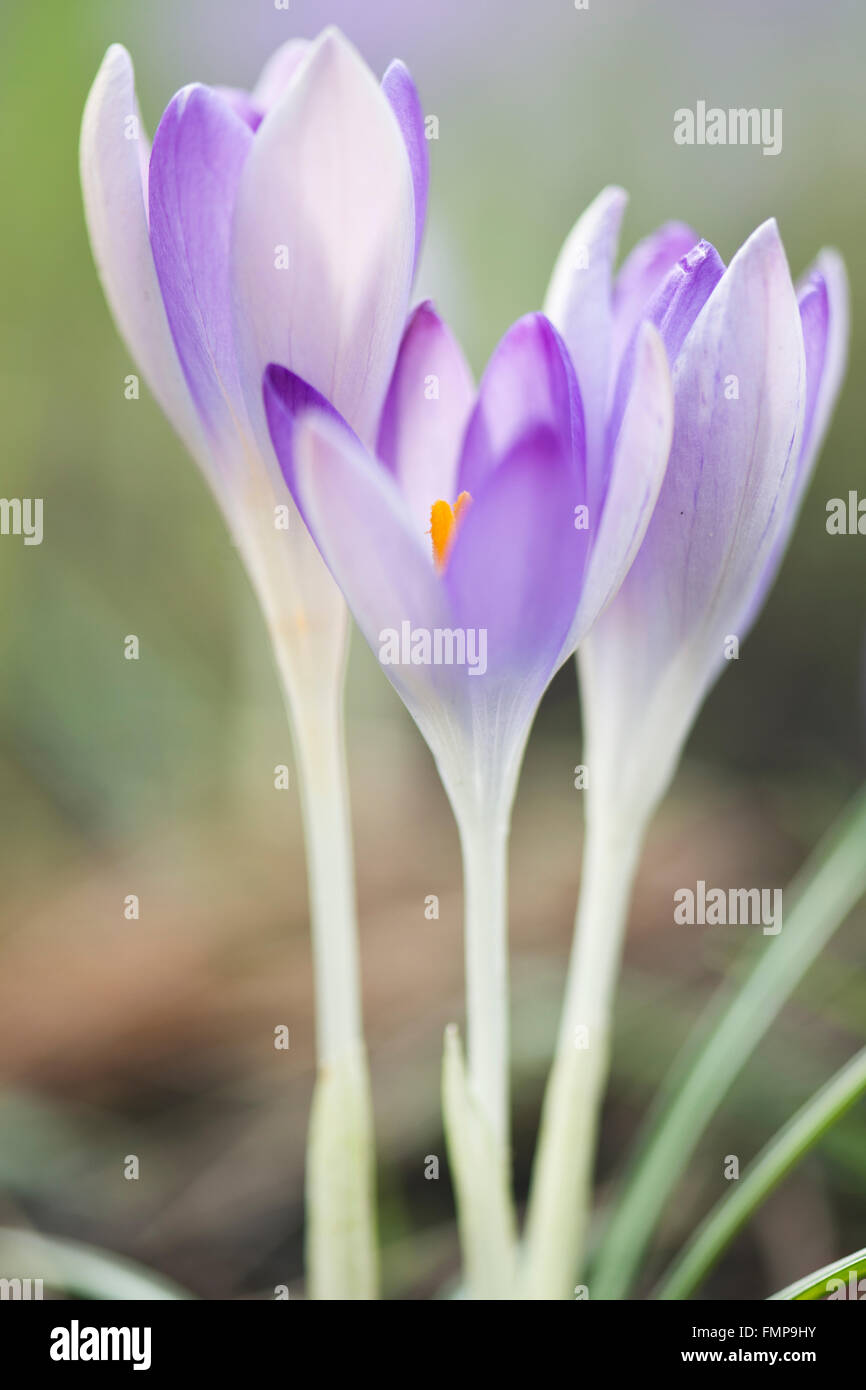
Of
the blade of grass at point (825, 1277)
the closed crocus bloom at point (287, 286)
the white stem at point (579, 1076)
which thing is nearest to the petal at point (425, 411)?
the closed crocus bloom at point (287, 286)

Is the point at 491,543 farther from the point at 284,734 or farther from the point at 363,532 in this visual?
the point at 284,734

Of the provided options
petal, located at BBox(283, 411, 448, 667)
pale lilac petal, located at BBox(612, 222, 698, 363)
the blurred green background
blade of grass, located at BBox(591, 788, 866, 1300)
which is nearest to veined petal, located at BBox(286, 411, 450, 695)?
petal, located at BBox(283, 411, 448, 667)

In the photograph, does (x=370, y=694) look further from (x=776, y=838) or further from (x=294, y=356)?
(x=294, y=356)

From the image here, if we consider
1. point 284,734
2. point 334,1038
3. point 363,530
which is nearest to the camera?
point 363,530

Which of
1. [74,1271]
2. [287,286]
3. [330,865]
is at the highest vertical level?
[287,286]

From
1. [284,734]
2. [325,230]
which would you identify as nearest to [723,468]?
[325,230]

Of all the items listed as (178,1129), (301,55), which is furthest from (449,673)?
(178,1129)
